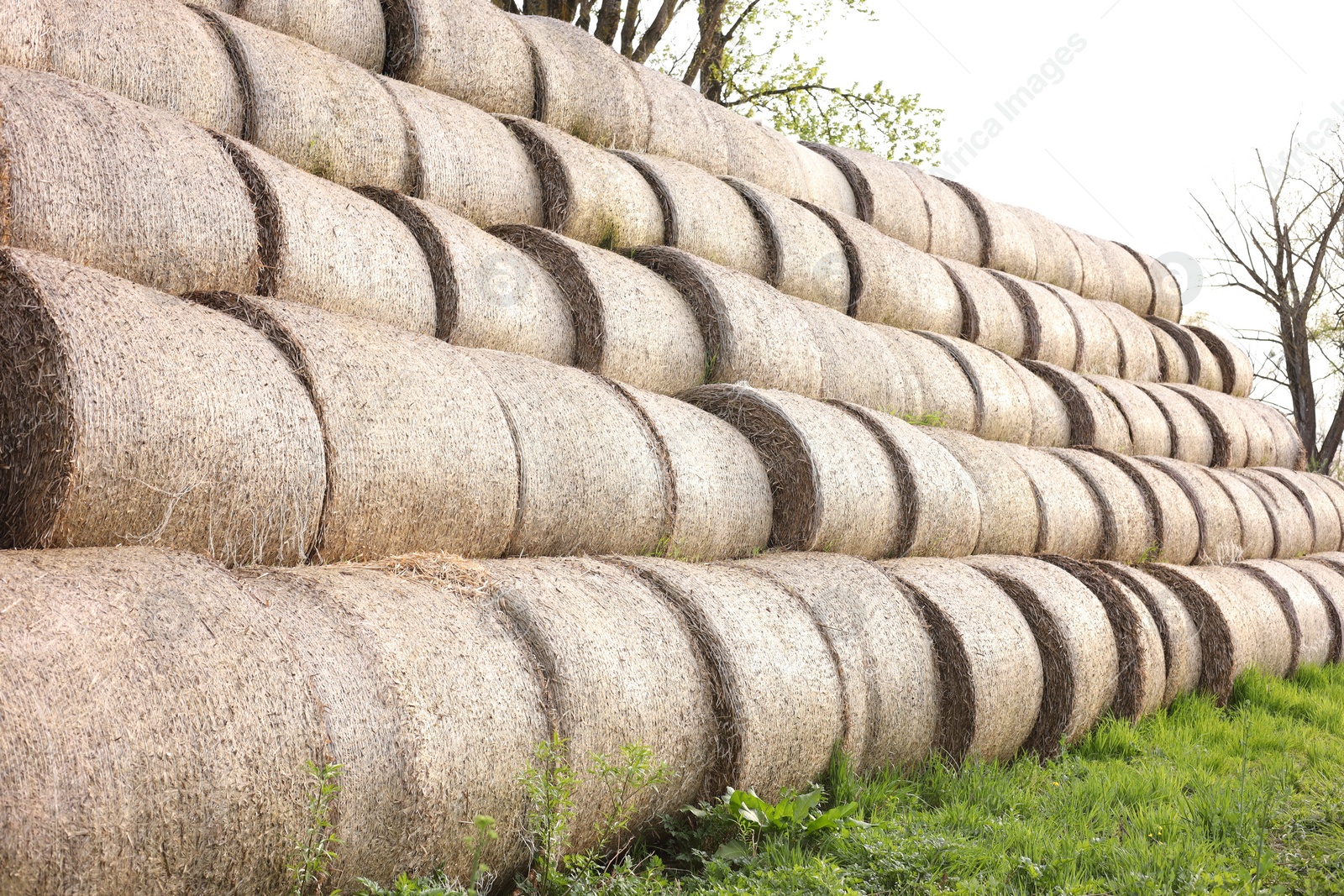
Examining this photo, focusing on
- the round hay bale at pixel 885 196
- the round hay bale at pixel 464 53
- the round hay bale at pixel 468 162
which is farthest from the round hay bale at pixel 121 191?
the round hay bale at pixel 885 196

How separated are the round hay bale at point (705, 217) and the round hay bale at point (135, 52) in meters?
2.30

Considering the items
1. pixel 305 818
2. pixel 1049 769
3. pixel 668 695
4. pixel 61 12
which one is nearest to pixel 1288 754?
pixel 1049 769

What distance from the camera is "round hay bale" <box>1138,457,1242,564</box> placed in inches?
301

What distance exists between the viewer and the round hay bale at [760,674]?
11.5ft

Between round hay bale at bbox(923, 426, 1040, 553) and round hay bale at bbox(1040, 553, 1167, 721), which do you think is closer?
round hay bale at bbox(1040, 553, 1167, 721)

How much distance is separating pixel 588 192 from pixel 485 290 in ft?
3.90

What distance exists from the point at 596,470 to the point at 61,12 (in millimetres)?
2402

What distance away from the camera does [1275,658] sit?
672cm

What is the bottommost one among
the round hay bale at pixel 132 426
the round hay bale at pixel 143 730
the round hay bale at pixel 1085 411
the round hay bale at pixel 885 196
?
the round hay bale at pixel 143 730

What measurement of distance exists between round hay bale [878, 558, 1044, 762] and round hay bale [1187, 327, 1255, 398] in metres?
7.27

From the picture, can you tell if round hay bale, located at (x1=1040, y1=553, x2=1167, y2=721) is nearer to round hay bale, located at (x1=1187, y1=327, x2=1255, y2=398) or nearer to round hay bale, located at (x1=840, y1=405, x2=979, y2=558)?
round hay bale, located at (x1=840, y1=405, x2=979, y2=558)

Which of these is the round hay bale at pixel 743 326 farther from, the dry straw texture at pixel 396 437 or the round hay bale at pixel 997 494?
the dry straw texture at pixel 396 437

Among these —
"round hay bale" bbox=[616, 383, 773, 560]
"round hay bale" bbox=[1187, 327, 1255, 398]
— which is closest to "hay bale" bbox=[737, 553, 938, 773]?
"round hay bale" bbox=[616, 383, 773, 560]

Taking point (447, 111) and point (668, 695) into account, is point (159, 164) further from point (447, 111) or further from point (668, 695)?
point (668, 695)
